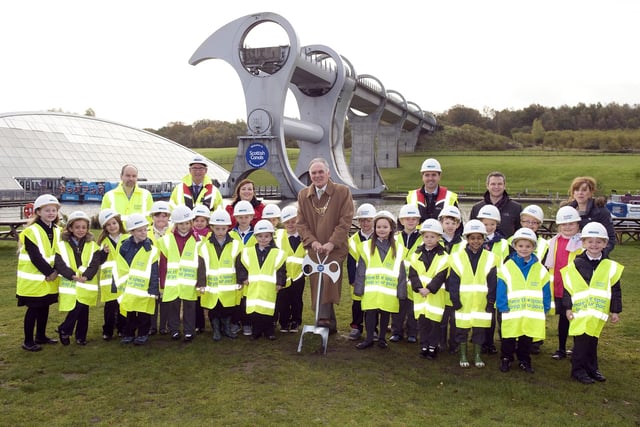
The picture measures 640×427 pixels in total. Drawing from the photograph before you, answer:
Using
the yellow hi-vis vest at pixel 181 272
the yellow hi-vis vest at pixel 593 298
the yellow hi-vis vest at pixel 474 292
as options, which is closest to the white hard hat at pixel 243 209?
the yellow hi-vis vest at pixel 181 272

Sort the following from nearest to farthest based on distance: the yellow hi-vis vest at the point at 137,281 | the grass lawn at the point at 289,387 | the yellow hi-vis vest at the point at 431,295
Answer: the grass lawn at the point at 289,387, the yellow hi-vis vest at the point at 431,295, the yellow hi-vis vest at the point at 137,281

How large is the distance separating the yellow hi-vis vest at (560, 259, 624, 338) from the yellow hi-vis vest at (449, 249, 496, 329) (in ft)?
2.78

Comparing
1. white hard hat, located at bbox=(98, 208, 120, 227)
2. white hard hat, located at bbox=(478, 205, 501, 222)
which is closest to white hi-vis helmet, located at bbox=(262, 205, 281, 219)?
white hard hat, located at bbox=(98, 208, 120, 227)

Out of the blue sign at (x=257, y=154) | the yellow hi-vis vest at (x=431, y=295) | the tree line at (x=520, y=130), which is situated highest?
the tree line at (x=520, y=130)

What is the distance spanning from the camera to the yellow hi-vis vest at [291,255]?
24.1 ft

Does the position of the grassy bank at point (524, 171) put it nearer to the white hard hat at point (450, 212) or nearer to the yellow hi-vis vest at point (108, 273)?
the white hard hat at point (450, 212)

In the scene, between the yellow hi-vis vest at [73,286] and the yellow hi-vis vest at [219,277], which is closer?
the yellow hi-vis vest at [73,286]

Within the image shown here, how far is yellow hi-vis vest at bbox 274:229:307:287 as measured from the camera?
735 cm

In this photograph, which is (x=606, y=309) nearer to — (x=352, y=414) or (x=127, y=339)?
(x=352, y=414)

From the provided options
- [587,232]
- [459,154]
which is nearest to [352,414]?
[587,232]

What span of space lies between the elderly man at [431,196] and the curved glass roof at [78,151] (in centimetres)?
3411

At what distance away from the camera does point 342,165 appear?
4100 cm

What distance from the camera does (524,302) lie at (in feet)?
19.2

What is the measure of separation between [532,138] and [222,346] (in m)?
95.4
